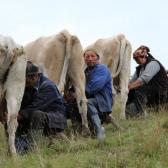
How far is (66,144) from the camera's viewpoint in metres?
8.41

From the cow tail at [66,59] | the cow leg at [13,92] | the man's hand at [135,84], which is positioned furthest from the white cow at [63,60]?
the cow leg at [13,92]

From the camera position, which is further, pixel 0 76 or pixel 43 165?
pixel 0 76

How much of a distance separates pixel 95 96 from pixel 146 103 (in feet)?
7.44

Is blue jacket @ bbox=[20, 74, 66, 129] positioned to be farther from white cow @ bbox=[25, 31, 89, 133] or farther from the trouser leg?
white cow @ bbox=[25, 31, 89, 133]

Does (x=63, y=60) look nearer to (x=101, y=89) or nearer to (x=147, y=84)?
(x=101, y=89)

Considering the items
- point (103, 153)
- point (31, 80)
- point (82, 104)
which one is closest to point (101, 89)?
point (82, 104)

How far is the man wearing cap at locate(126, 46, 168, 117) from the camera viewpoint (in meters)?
12.3

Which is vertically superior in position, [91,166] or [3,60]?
[3,60]

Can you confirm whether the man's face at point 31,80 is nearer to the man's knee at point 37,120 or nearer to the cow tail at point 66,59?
the man's knee at point 37,120

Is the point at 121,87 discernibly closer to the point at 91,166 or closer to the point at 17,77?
the point at 17,77

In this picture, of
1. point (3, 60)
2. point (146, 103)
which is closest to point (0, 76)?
point (3, 60)

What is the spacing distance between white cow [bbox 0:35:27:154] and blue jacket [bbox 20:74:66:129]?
727 millimetres

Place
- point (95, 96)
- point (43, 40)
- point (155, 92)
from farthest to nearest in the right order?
point (155, 92), point (43, 40), point (95, 96)

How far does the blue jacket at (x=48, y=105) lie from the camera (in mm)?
8969
